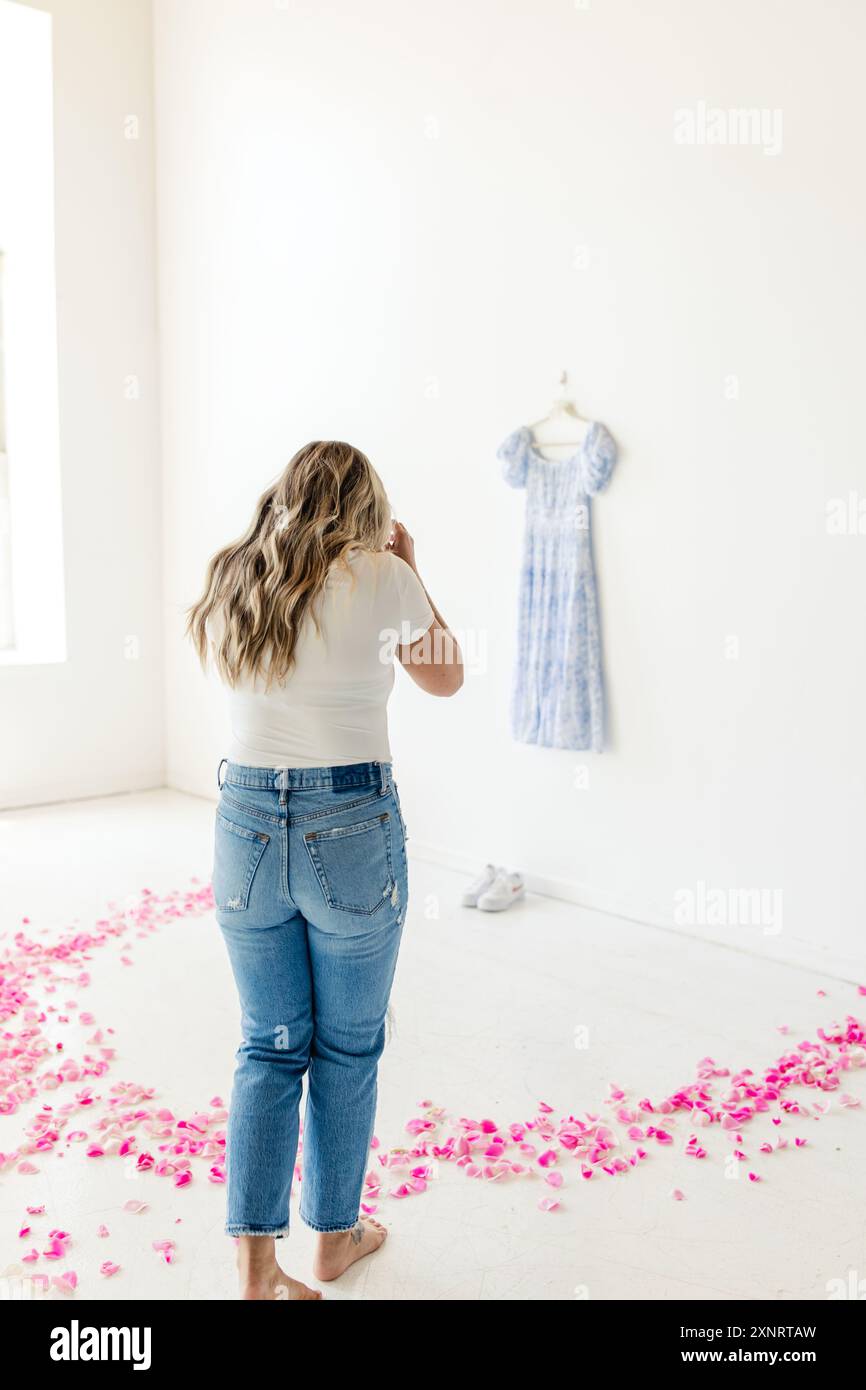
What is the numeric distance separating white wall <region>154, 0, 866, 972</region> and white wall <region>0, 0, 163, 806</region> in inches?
21.4

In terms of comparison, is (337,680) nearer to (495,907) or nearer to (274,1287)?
(274,1287)

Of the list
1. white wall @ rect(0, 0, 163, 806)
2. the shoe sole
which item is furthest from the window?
the shoe sole

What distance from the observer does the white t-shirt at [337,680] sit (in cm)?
148

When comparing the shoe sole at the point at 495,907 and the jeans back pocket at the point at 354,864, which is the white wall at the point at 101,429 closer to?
the shoe sole at the point at 495,907

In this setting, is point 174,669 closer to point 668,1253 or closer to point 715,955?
point 715,955

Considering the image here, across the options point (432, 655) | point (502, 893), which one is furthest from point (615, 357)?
point (432, 655)

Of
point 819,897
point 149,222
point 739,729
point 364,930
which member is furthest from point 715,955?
point 149,222

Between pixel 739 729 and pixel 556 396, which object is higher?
pixel 556 396

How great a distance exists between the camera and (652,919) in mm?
3396

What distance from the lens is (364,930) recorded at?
152 cm

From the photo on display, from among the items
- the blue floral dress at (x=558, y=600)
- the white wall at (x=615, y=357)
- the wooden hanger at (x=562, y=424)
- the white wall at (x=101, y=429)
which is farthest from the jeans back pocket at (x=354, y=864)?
the white wall at (x=101, y=429)

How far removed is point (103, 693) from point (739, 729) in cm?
296

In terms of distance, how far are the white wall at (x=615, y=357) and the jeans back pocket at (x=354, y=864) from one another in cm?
178

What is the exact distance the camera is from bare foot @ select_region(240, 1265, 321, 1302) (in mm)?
1600
